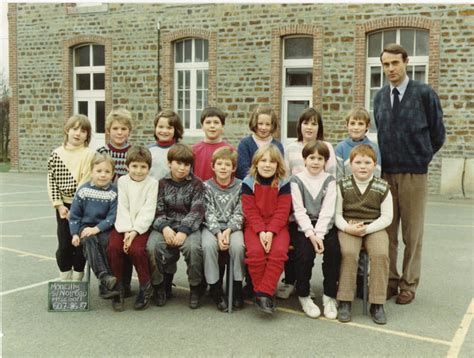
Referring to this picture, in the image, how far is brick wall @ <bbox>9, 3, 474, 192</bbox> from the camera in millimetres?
14344

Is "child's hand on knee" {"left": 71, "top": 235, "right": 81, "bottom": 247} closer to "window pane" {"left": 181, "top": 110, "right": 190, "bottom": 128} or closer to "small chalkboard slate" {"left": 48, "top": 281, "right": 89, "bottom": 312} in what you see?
"small chalkboard slate" {"left": 48, "top": 281, "right": 89, "bottom": 312}

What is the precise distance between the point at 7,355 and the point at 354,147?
10.8 ft

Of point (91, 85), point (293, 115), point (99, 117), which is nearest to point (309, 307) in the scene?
point (293, 115)

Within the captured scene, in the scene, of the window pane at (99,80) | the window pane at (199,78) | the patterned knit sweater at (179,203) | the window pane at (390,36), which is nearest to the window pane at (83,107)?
the window pane at (99,80)

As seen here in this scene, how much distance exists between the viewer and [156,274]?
511 cm

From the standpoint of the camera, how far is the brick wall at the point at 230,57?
47.1ft

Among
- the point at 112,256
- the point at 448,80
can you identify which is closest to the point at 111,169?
the point at 112,256

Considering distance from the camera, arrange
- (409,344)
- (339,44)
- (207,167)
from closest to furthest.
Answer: (409,344), (207,167), (339,44)

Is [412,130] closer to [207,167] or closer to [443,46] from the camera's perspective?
[207,167]

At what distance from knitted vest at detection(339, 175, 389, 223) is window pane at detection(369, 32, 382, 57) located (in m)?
10.9

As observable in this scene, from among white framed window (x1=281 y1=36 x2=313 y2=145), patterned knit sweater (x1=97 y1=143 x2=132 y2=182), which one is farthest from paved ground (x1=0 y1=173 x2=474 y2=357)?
white framed window (x1=281 y1=36 x2=313 y2=145)

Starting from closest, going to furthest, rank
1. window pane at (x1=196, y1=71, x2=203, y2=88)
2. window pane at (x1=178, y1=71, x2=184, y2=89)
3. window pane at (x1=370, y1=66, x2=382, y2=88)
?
1. window pane at (x1=370, y1=66, x2=382, y2=88)
2. window pane at (x1=196, y1=71, x2=203, y2=88)
3. window pane at (x1=178, y1=71, x2=184, y2=89)

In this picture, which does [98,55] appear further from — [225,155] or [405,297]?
[405,297]

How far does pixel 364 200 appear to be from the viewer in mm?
5062
